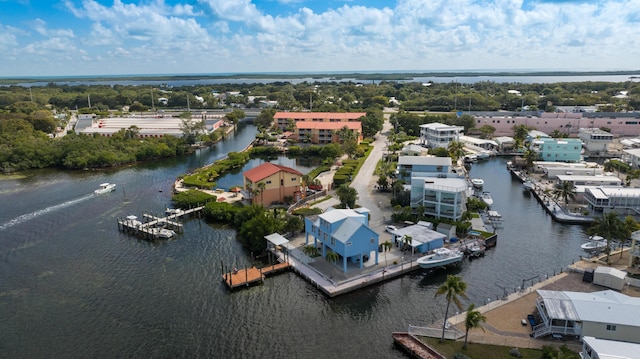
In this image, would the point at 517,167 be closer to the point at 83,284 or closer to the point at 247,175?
the point at 247,175

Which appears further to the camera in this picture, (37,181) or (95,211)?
(37,181)

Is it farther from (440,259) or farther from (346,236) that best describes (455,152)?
(346,236)

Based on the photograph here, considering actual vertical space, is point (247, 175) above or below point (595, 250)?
above

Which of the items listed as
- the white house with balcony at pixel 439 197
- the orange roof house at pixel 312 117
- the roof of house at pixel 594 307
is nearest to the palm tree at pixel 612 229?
the roof of house at pixel 594 307

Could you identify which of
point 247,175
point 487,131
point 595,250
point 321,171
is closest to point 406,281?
point 595,250

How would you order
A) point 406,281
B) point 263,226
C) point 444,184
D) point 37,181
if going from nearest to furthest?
point 406,281
point 263,226
point 444,184
point 37,181

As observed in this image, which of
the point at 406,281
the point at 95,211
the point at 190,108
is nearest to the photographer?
the point at 406,281
